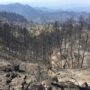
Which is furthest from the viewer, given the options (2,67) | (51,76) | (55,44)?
(55,44)

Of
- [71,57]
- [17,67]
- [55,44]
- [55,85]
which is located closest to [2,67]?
[17,67]

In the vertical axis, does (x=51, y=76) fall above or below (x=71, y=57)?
Answer: above

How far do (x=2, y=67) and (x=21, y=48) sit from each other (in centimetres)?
4685

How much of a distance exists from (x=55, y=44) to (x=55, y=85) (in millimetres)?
60734

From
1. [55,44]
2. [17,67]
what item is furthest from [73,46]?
[17,67]

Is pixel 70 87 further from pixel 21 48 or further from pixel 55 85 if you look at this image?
pixel 21 48

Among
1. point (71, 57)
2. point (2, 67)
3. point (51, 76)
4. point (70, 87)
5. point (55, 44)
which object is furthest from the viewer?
point (55, 44)

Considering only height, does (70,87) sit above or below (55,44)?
above

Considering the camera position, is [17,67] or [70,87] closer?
[70,87]

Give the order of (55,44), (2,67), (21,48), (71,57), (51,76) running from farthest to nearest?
(55,44)
(21,48)
(71,57)
(2,67)
(51,76)

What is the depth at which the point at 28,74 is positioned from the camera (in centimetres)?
4381

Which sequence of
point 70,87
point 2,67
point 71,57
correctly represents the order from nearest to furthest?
point 70,87 → point 2,67 → point 71,57

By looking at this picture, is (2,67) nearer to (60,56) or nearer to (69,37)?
(60,56)

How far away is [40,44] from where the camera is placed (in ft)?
313
